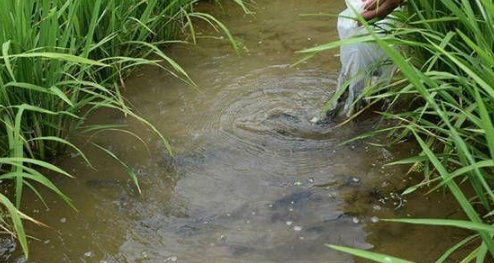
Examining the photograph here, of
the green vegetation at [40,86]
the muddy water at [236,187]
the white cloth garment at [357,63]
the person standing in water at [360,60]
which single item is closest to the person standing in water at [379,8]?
the person standing in water at [360,60]

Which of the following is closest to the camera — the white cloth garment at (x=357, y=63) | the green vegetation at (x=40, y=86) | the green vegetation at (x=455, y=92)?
the green vegetation at (x=455, y=92)

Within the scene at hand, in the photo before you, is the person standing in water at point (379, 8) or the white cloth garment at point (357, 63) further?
the white cloth garment at point (357, 63)

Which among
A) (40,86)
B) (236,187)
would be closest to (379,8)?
(236,187)

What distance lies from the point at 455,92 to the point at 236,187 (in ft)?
2.58

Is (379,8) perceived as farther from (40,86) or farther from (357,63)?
(40,86)

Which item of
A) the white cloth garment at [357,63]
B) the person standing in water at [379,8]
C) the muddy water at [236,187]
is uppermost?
the person standing in water at [379,8]

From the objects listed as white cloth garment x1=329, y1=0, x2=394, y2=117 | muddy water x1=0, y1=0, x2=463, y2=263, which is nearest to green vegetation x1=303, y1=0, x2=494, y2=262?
white cloth garment x1=329, y1=0, x2=394, y2=117

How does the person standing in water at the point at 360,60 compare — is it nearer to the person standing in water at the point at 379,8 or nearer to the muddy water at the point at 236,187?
the person standing in water at the point at 379,8

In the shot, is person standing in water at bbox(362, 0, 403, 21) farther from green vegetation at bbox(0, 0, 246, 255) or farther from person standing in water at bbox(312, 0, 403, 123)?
green vegetation at bbox(0, 0, 246, 255)

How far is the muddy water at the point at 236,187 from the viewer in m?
1.82

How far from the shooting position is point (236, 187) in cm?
208

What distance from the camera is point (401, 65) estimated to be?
1.46m

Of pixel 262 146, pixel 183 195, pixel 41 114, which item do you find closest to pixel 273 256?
pixel 183 195

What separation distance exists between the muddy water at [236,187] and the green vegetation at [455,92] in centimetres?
17
